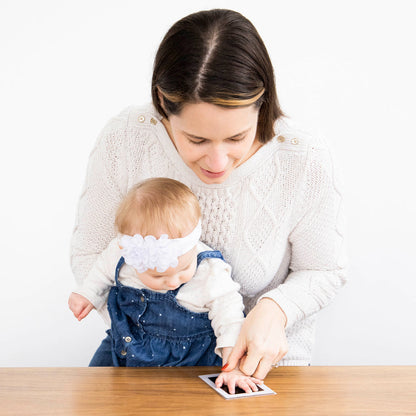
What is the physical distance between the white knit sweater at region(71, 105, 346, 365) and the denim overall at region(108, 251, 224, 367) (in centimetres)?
14

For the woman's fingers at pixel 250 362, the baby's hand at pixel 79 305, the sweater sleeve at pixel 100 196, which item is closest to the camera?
the woman's fingers at pixel 250 362

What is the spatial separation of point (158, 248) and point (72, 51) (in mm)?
1369

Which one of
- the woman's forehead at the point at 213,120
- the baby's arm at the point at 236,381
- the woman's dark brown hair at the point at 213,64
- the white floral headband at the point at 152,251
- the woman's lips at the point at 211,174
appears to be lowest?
the baby's arm at the point at 236,381

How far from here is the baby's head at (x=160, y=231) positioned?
4.39 feet

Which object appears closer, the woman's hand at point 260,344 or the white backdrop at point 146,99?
the woman's hand at point 260,344

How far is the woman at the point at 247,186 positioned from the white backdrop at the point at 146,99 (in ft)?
2.27

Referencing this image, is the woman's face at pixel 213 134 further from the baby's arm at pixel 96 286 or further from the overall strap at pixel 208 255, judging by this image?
the baby's arm at pixel 96 286

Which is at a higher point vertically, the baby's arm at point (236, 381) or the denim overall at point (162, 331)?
the baby's arm at point (236, 381)

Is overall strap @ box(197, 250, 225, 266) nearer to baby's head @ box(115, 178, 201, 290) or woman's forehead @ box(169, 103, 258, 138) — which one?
baby's head @ box(115, 178, 201, 290)

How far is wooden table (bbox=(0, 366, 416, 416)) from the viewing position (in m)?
1.13

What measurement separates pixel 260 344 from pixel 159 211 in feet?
1.23

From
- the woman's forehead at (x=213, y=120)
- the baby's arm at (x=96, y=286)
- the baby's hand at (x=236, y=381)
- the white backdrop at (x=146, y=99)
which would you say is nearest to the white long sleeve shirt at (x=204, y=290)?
the baby's arm at (x=96, y=286)

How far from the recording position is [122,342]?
1533 millimetres

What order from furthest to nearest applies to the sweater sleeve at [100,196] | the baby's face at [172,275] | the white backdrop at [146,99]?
the white backdrop at [146,99], the sweater sleeve at [100,196], the baby's face at [172,275]
